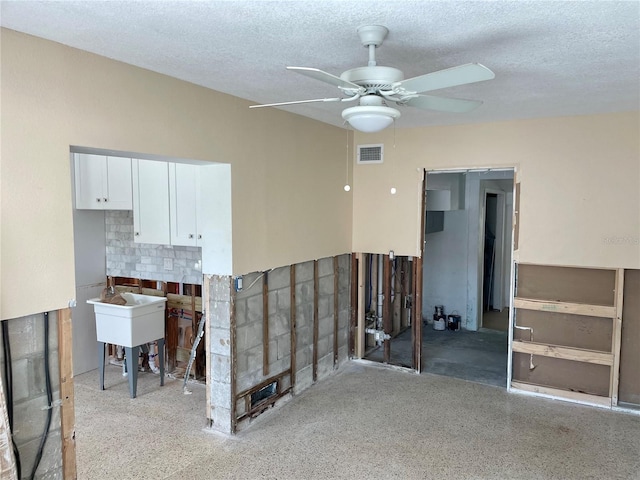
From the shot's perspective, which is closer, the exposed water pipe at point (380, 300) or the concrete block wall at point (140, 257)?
the concrete block wall at point (140, 257)

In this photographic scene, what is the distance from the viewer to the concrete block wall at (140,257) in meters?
4.80

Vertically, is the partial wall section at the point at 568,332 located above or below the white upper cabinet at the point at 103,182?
below

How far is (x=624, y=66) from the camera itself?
8.86 feet

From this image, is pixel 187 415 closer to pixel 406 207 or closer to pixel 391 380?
pixel 391 380

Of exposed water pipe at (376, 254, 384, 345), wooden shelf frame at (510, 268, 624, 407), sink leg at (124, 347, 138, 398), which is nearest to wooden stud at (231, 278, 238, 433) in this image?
sink leg at (124, 347, 138, 398)

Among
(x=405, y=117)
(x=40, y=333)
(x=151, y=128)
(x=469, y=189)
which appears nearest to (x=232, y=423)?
(x=40, y=333)

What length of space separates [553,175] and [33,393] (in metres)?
4.34

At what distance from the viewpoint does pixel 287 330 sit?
4.25 m

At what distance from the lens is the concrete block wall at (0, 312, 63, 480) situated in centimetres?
226

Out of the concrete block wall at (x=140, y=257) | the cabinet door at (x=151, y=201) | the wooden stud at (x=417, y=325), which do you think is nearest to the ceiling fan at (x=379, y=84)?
the cabinet door at (x=151, y=201)

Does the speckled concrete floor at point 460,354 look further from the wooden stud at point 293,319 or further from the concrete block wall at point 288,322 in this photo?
the wooden stud at point 293,319

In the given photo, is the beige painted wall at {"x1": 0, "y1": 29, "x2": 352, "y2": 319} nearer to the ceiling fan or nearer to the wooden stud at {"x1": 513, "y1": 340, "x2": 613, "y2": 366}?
the ceiling fan

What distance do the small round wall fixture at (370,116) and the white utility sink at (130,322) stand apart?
314 centimetres

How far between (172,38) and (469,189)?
5444 mm
